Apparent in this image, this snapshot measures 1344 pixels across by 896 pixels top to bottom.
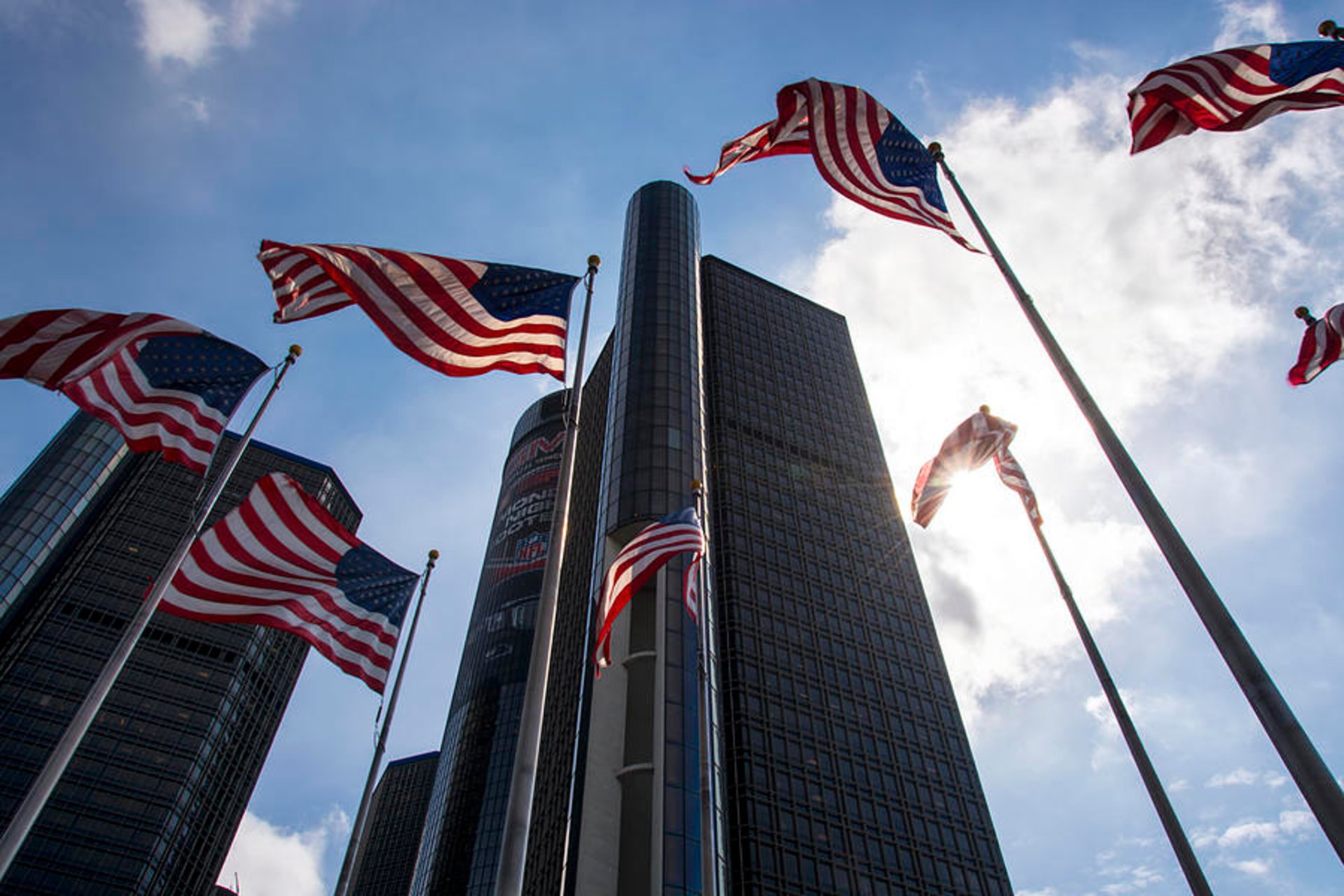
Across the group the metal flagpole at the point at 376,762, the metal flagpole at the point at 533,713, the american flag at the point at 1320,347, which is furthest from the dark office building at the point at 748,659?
the american flag at the point at 1320,347

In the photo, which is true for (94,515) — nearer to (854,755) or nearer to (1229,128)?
(854,755)

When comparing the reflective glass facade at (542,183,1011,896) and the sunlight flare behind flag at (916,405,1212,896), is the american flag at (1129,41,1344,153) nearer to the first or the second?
the sunlight flare behind flag at (916,405,1212,896)

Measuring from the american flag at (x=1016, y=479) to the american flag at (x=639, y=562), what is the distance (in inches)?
296

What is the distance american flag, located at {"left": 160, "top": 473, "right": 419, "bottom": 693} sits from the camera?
19312 millimetres

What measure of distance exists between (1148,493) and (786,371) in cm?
11885

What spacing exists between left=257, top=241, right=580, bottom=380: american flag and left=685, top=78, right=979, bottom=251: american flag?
20.3ft

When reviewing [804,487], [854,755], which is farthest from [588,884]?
Answer: [804,487]

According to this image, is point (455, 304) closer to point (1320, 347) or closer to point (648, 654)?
point (1320, 347)

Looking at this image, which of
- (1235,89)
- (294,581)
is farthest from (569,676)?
(1235,89)

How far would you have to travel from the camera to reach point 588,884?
50312mm

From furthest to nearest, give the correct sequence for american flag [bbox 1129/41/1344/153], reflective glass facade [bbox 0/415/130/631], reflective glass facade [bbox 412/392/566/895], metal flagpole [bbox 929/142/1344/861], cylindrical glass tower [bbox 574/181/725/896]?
reflective glass facade [bbox 412/392/566/895]
reflective glass facade [bbox 0/415/130/631]
cylindrical glass tower [bbox 574/181/725/896]
american flag [bbox 1129/41/1344/153]
metal flagpole [bbox 929/142/1344/861]

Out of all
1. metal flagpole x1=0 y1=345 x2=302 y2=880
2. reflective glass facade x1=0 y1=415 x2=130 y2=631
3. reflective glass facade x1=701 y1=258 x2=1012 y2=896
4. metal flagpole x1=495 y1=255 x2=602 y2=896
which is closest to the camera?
metal flagpole x1=495 y1=255 x2=602 y2=896

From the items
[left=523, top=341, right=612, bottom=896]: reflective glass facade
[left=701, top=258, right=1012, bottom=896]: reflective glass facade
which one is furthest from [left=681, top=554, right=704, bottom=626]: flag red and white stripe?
[left=701, top=258, right=1012, bottom=896]: reflective glass facade

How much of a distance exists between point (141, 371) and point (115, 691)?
14568 centimetres
